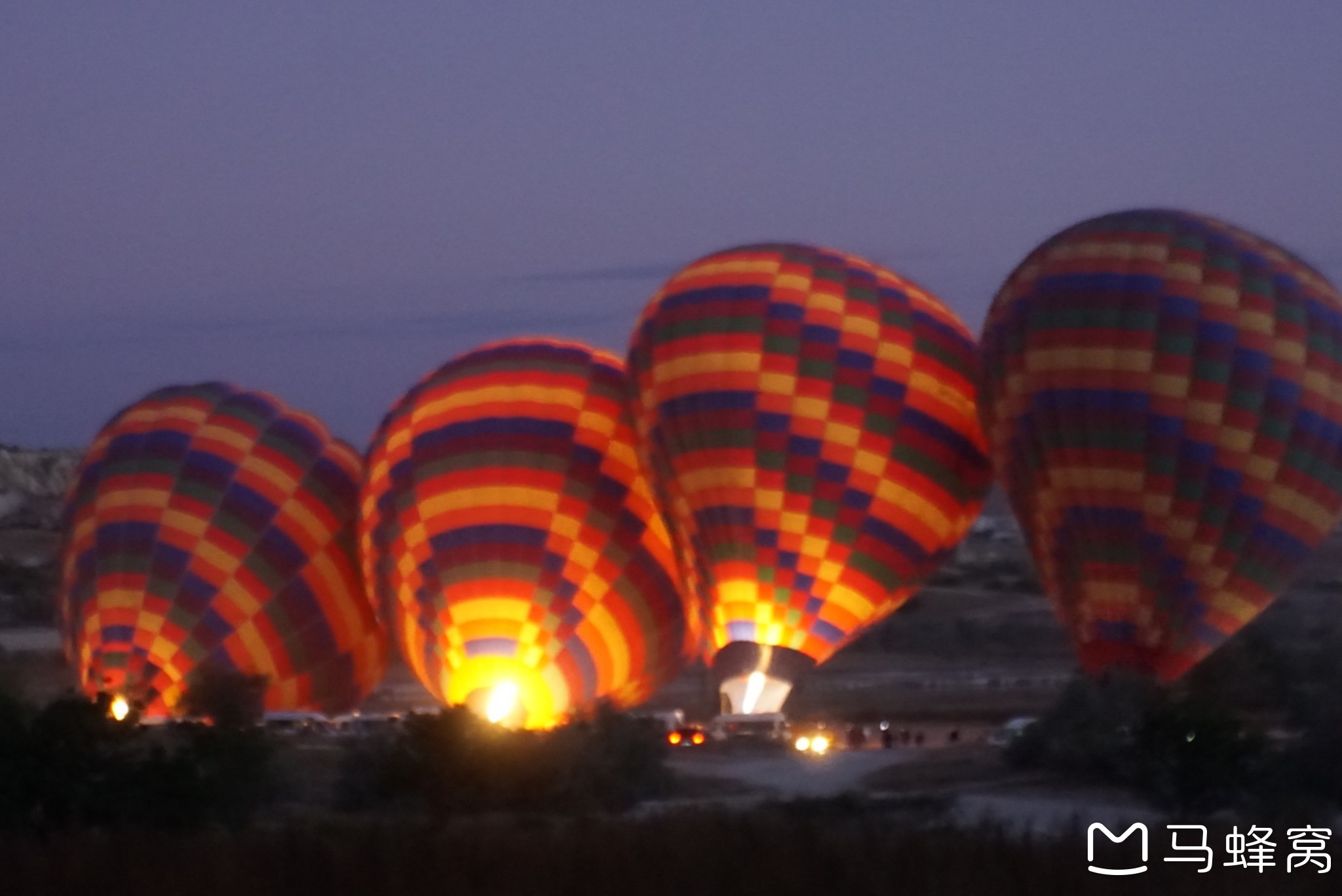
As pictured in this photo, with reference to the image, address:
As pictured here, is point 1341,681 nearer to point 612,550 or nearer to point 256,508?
point 612,550

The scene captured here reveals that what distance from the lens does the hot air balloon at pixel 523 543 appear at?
71.3ft

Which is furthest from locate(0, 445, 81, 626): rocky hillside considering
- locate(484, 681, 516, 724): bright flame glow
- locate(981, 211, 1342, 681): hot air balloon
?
locate(981, 211, 1342, 681): hot air balloon

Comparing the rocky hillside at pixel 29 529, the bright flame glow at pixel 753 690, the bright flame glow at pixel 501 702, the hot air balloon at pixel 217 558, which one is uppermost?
the rocky hillside at pixel 29 529

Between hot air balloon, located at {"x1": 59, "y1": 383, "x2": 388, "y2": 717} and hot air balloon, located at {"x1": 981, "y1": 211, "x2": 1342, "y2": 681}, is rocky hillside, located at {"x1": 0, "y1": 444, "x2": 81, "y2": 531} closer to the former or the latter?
hot air balloon, located at {"x1": 59, "y1": 383, "x2": 388, "y2": 717}

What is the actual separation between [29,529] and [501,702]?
45.4m

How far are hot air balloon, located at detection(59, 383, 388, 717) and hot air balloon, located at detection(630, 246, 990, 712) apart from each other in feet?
11.2

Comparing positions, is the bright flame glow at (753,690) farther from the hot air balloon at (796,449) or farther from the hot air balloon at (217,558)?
the hot air balloon at (217,558)

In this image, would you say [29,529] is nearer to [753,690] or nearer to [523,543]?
[523,543]

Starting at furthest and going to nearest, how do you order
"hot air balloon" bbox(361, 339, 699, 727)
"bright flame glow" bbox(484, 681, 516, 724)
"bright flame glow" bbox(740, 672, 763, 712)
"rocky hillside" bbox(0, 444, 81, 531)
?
"rocky hillside" bbox(0, 444, 81, 531) < "bright flame glow" bbox(740, 672, 763, 712) < "hot air balloon" bbox(361, 339, 699, 727) < "bright flame glow" bbox(484, 681, 516, 724)

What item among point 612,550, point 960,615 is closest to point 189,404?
point 612,550

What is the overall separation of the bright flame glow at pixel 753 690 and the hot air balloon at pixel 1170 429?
8.98ft

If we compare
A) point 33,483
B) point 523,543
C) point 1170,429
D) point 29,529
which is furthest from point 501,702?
point 33,483

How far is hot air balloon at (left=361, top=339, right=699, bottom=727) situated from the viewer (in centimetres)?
2172

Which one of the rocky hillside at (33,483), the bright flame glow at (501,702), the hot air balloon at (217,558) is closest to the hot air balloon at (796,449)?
the bright flame glow at (501,702)
